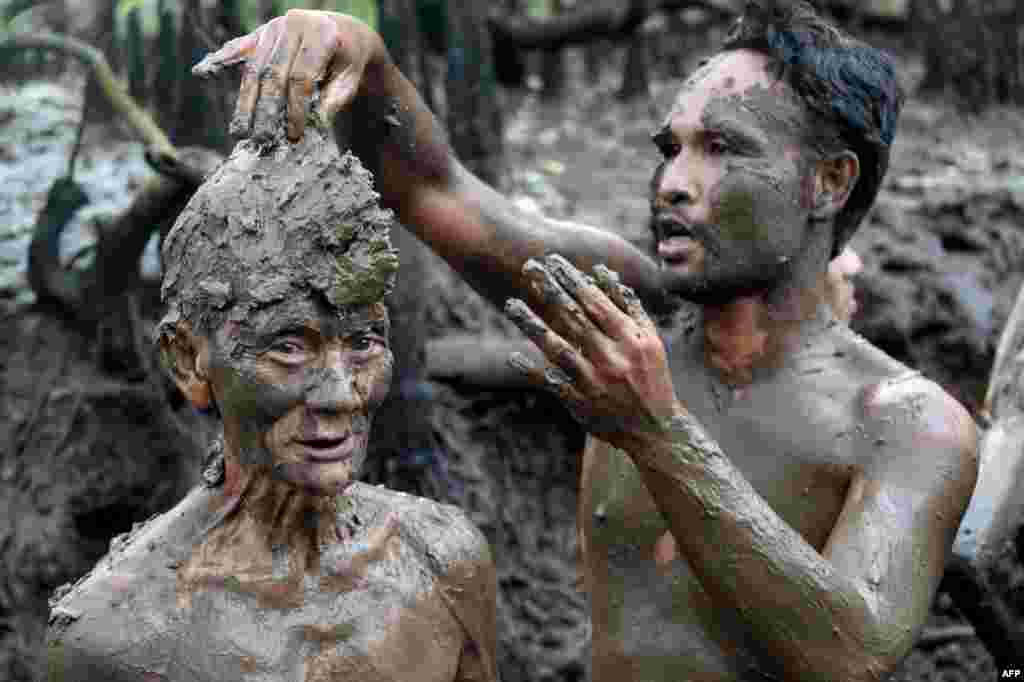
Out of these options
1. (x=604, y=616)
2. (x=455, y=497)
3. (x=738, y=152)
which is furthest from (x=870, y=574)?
(x=455, y=497)

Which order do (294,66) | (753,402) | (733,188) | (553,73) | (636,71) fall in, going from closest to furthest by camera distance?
(294,66), (733,188), (753,402), (636,71), (553,73)

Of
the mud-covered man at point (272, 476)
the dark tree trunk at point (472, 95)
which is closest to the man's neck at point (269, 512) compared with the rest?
the mud-covered man at point (272, 476)

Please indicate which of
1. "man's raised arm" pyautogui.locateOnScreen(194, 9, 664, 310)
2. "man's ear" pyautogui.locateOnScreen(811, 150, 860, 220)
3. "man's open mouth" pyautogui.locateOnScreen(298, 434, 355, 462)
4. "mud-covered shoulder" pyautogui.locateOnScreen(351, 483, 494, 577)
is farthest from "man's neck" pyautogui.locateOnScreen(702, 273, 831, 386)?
"man's open mouth" pyautogui.locateOnScreen(298, 434, 355, 462)

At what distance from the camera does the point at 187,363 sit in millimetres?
3160

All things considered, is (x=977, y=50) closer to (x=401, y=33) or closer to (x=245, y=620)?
(x=401, y=33)

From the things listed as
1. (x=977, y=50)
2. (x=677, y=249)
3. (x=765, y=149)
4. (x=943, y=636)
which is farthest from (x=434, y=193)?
(x=977, y=50)

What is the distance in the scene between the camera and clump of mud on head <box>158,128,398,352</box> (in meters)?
3.00

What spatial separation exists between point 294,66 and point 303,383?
0.70m

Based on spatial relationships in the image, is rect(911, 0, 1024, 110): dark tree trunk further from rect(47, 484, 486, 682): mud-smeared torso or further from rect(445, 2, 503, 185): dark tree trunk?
rect(47, 484, 486, 682): mud-smeared torso

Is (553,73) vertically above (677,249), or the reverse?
(677,249)

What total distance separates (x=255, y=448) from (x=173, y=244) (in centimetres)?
37

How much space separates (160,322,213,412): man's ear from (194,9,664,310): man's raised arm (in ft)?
2.23

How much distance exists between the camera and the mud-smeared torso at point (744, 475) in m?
3.81

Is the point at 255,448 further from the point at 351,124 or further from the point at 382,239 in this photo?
the point at 351,124
